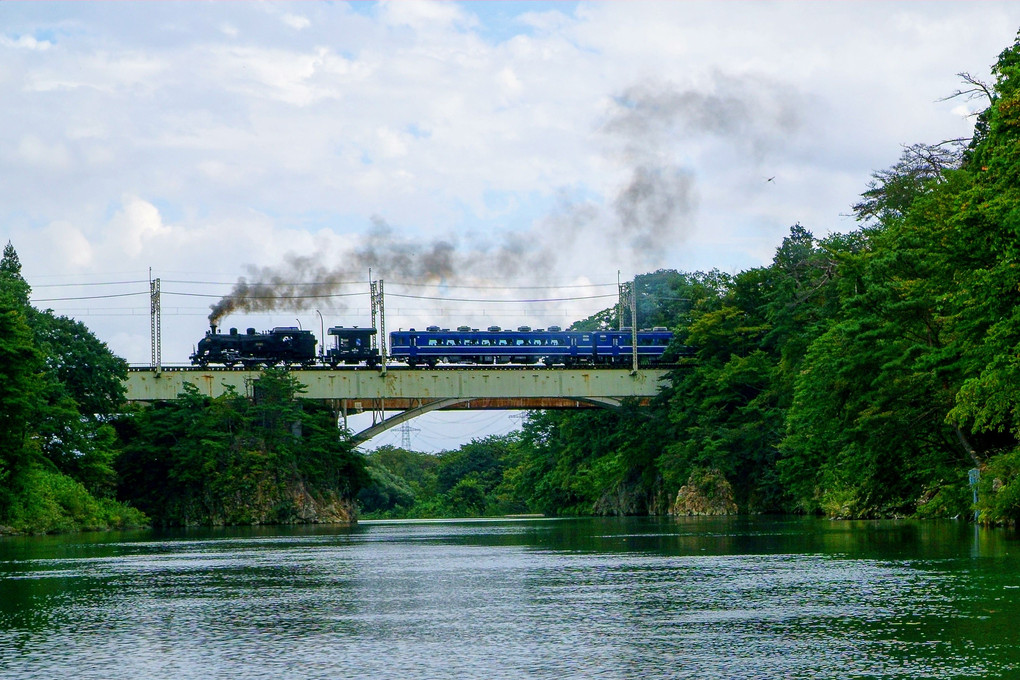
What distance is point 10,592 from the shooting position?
2188 centimetres

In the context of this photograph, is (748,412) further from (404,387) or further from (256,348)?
(256,348)

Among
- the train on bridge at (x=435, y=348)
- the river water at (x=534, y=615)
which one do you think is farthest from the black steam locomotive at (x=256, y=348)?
the river water at (x=534, y=615)

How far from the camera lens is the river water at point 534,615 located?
1262cm

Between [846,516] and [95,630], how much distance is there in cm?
4637

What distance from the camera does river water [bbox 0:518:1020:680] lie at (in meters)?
12.6

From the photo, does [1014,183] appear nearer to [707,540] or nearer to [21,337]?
[707,540]

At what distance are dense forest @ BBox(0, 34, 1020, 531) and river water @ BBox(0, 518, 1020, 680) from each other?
915 centimetres

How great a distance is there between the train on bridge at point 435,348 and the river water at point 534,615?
49184 millimetres

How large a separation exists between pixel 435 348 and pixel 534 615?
65455mm

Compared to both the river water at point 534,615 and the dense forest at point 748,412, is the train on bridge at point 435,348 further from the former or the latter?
the river water at point 534,615

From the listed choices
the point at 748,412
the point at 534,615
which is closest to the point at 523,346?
the point at 748,412

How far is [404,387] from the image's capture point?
80.6 m

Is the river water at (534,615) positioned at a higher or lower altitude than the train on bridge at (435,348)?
lower

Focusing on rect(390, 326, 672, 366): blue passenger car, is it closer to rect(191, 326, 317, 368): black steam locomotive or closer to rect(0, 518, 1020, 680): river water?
rect(191, 326, 317, 368): black steam locomotive
